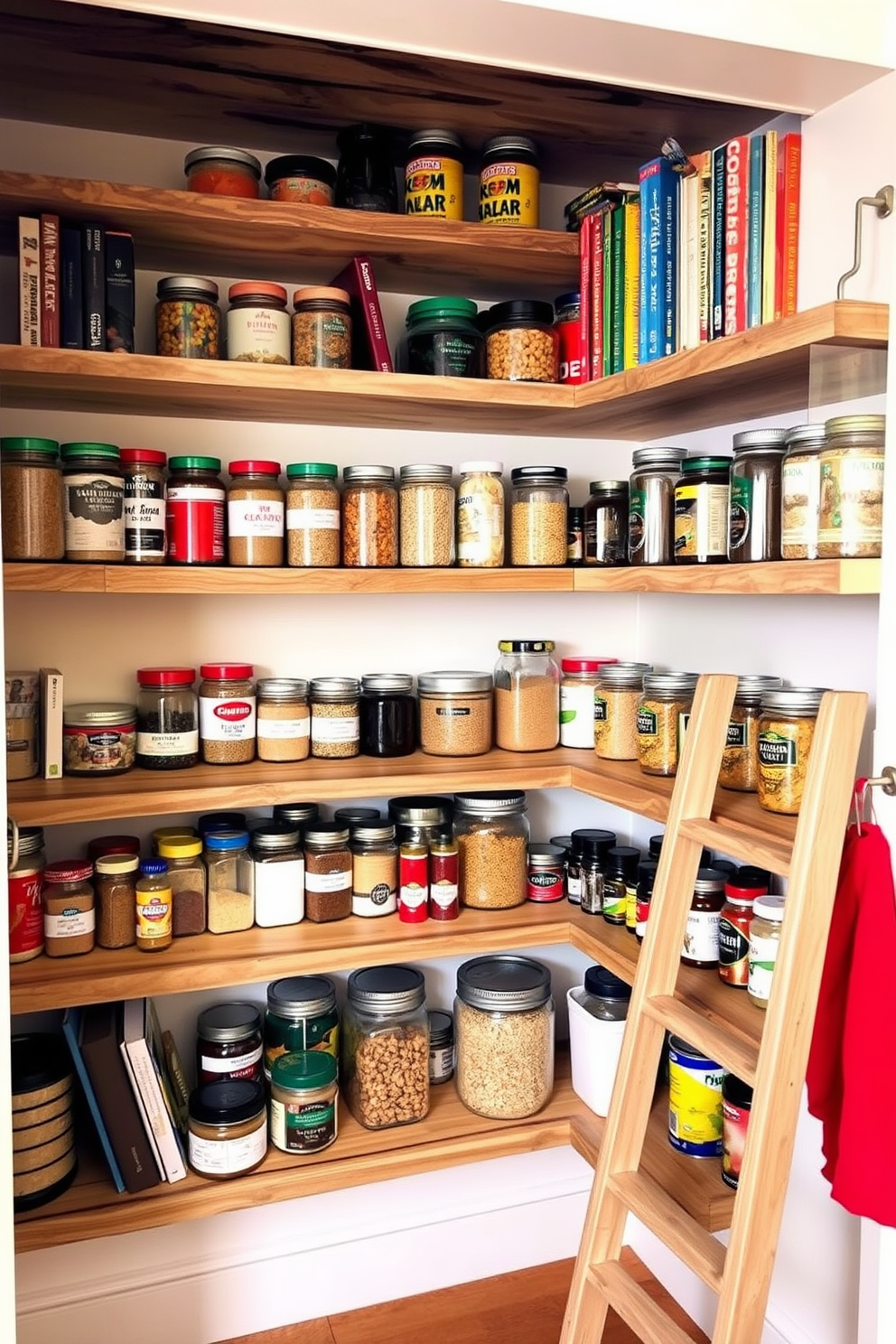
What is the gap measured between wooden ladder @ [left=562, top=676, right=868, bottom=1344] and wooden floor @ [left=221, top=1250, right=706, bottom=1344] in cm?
52

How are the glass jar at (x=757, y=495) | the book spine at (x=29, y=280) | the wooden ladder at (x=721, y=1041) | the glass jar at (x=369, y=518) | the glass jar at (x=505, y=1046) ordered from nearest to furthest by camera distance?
the wooden ladder at (x=721, y=1041) → the glass jar at (x=757, y=495) → the book spine at (x=29, y=280) → the glass jar at (x=369, y=518) → the glass jar at (x=505, y=1046)

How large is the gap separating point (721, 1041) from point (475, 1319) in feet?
3.34

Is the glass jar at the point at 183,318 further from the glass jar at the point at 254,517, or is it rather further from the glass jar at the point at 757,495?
the glass jar at the point at 757,495

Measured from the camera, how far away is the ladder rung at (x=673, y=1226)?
1.23m

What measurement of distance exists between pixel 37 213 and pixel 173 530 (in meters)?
0.49

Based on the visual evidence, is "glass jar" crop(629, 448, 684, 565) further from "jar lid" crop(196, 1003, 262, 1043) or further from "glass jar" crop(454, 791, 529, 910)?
"jar lid" crop(196, 1003, 262, 1043)

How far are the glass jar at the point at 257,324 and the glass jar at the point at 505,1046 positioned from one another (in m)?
1.12

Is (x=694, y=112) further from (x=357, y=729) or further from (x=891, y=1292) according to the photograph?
(x=891, y=1292)

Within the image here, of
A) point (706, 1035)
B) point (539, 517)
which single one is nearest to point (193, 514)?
point (539, 517)

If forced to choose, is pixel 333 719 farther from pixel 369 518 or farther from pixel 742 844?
pixel 742 844

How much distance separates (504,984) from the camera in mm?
Result: 1878

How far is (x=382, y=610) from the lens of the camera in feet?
6.60

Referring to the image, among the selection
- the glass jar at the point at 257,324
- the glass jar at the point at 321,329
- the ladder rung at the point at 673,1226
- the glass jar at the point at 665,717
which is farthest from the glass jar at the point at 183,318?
the ladder rung at the point at 673,1226

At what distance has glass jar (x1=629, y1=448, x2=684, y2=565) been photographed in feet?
5.42
